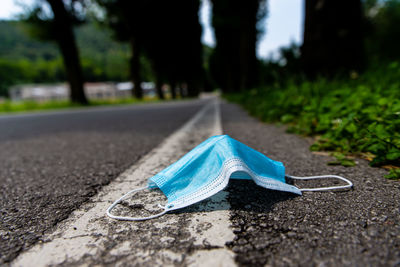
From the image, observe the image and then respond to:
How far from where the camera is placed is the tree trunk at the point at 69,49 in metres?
11.6

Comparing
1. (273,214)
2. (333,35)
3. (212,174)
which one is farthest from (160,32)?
(273,214)

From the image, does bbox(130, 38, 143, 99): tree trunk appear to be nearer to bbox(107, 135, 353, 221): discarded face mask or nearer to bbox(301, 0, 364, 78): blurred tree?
bbox(301, 0, 364, 78): blurred tree

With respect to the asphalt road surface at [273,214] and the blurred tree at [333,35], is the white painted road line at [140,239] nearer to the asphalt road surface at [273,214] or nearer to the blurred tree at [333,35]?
the asphalt road surface at [273,214]

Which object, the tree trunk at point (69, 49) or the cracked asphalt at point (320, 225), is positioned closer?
the cracked asphalt at point (320, 225)

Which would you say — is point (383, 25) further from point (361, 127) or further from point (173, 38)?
point (361, 127)

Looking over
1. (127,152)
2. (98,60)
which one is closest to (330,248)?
(127,152)

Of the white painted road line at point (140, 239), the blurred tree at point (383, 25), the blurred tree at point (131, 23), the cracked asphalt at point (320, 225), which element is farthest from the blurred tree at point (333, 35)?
the blurred tree at point (383, 25)

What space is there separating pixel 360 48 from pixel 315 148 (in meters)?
4.43

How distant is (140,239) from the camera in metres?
0.84

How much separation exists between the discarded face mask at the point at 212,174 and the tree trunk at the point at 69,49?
12530 millimetres

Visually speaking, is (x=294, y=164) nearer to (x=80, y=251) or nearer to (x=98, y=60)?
(x=80, y=251)

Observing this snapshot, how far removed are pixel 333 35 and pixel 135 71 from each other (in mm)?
18144

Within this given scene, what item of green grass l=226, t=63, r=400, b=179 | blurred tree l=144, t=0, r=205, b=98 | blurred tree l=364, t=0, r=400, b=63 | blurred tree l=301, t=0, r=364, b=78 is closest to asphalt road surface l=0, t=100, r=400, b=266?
green grass l=226, t=63, r=400, b=179

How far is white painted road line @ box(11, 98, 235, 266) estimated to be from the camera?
0.74m
